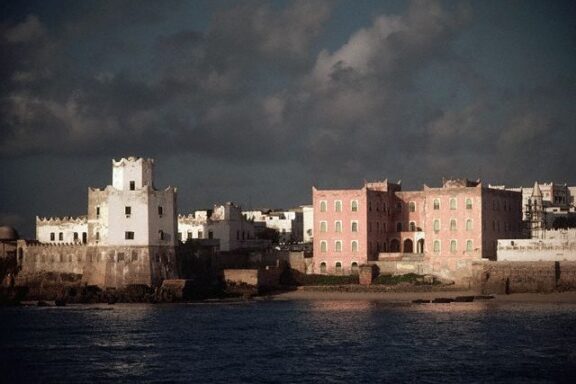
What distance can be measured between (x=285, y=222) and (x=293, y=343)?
89.8 metres

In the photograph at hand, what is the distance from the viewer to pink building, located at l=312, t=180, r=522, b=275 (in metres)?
113

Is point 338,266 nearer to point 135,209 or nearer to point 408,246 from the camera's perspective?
point 408,246

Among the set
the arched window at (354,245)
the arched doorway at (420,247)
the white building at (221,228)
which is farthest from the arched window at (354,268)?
the white building at (221,228)

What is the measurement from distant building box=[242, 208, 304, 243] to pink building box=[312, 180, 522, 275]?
39.2 metres

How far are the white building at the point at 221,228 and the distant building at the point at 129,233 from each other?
17.9 metres

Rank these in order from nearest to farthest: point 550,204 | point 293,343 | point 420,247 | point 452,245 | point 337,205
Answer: point 293,343, point 452,245, point 337,205, point 420,247, point 550,204

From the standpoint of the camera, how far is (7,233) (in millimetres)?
120812

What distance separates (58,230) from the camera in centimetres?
12306

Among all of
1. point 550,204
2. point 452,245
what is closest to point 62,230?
point 452,245

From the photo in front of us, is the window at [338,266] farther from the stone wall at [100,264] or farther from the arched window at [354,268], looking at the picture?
the stone wall at [100,264]

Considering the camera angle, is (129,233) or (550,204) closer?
(129,233)

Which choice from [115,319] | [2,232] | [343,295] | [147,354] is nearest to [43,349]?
[147,354]

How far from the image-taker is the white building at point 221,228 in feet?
424

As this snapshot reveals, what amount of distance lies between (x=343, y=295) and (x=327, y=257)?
874 cm
